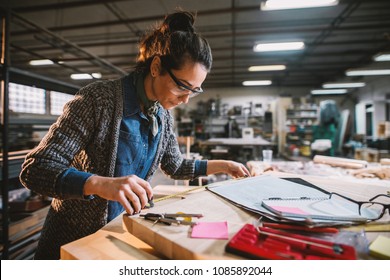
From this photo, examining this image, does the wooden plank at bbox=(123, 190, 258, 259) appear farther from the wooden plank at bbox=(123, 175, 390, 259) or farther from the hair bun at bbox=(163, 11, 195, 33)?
the hair bun at bbox=(163, 11, 195, 33)

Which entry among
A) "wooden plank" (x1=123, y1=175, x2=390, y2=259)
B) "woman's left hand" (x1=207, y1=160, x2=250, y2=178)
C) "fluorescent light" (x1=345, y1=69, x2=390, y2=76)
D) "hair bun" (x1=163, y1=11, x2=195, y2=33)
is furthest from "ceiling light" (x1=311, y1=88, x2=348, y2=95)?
"wooden plank" (x1=123, y1=175, x2=390, y2=259)

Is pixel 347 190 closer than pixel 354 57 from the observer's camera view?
Yes

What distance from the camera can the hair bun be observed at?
0.95m

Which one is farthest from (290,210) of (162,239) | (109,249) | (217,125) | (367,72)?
(217,125)

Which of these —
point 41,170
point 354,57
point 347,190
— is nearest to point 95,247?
point 41,170

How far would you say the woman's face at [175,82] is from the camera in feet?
2.91

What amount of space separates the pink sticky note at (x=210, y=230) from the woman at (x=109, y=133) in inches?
6.9

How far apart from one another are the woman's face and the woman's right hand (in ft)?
1.38

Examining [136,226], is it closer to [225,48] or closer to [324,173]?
[324,173]

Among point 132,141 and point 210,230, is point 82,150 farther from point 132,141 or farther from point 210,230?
point 210,230

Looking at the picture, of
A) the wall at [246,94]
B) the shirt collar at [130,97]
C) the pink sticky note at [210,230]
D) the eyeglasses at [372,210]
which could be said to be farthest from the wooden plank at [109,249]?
the wall at [246,94]

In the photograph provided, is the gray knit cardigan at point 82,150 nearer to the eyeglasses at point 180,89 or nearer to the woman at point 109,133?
the woman at point 109,133
